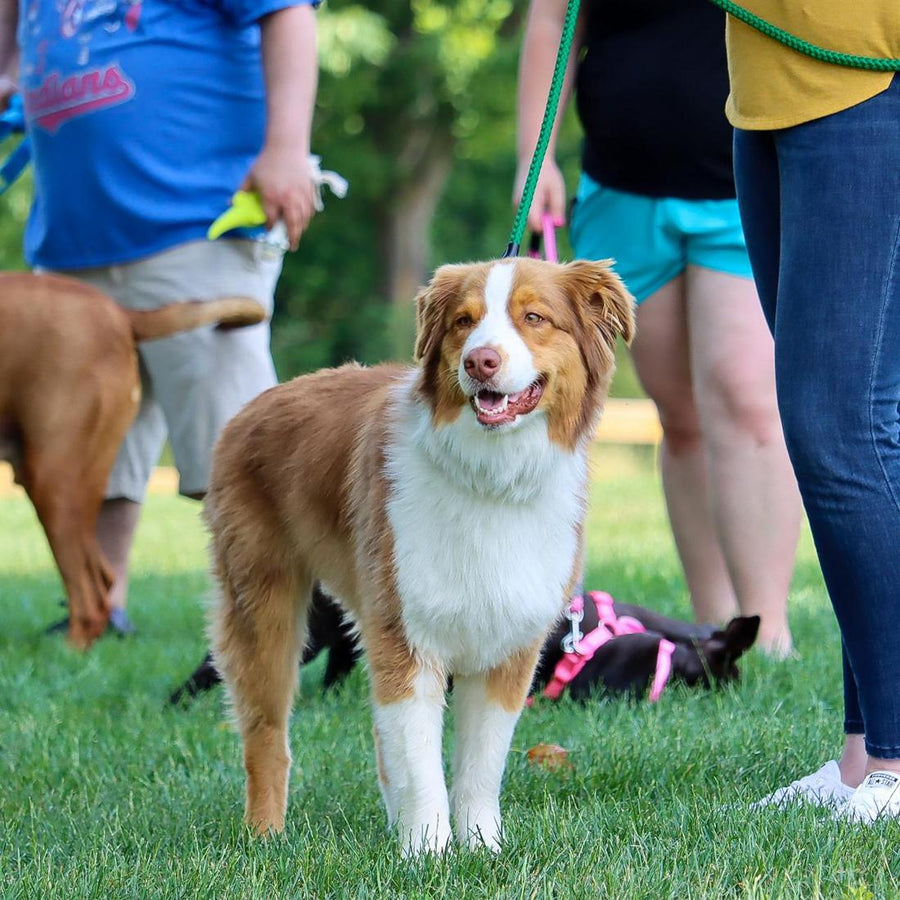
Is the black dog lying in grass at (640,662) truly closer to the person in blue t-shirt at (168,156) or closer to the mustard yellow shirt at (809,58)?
the person in blue t-shirt at (168,156)

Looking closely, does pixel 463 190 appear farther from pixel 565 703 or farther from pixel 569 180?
pixel 565 703

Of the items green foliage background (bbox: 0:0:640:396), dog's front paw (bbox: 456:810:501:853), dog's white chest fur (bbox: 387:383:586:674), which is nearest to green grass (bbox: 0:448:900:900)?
dog's front paw (bbox: 456:810:501:853)

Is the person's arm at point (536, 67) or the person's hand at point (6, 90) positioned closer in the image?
the person's arm at point (536, 67)

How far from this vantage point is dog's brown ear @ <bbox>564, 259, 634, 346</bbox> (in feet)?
11.1

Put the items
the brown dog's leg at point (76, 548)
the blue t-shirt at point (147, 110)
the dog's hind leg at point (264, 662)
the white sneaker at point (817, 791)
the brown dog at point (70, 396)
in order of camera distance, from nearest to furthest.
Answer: the white sneaker at point (817, 791) < the dog's hind leg at point (264, 662) < the blue t-shirt at point (147, 110) < the brown dog at point (70, 396) < the brown dog's leg at point (76, 548)

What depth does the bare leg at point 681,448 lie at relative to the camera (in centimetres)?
535

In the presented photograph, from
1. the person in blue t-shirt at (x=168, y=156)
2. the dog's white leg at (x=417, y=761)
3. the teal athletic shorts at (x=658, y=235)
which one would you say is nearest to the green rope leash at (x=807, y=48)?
the dog's white leg at (x=417, y=761)

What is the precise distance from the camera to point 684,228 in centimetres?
509

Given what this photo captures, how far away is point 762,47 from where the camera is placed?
10.3 feet

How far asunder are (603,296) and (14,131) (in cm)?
422

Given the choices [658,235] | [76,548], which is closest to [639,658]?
[658,235]

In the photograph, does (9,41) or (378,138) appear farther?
(378,138)

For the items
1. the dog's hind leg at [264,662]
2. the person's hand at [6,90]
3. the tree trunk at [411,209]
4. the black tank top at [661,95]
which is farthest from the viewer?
the tree trunk at [411,209]

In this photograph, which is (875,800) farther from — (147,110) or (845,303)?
(147,110)
